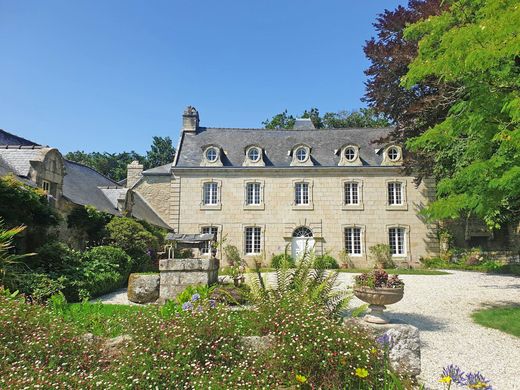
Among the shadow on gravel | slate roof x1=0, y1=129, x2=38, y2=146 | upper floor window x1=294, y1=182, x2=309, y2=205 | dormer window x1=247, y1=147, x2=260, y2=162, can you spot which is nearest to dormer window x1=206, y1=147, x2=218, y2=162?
dormer window x1=247, y1=147, x2=260, y2=162

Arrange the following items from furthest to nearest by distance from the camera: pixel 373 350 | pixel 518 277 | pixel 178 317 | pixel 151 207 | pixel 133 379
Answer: pixel 151 207
pixel 518 277
pixel 178 317
pixel 373 350
pixel 133 379

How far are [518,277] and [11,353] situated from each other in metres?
16.8

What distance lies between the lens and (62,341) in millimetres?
3869

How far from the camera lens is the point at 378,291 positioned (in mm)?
5809

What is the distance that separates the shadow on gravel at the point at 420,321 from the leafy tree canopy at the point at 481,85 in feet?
7.43

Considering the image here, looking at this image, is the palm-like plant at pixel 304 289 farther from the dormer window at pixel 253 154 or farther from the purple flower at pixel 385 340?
the dormer window at pixel 253 154

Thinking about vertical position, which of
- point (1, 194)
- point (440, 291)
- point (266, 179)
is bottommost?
point (440, 291)

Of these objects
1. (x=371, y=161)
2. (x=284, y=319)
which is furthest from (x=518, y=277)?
(x=284, y=319)

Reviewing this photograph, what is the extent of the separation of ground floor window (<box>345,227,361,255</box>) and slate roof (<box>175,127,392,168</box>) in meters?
4.02

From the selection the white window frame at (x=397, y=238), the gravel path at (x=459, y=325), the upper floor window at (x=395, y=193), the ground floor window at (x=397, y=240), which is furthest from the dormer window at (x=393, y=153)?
the gravel path at (x=459, y=325)

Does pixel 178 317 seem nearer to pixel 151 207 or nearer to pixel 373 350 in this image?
pixel 373 350

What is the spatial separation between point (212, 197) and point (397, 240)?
11.3 m

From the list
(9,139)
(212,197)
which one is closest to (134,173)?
(212,197)

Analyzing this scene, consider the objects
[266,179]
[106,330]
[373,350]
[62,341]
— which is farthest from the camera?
[266,179]
